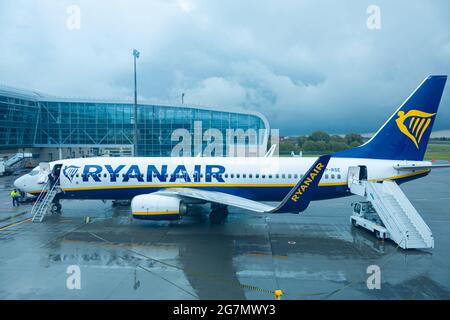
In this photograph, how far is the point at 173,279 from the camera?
11.6m

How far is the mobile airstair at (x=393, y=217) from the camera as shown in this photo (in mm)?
15258

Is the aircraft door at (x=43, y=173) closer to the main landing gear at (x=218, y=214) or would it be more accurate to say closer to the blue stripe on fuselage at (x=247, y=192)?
the blue stripe on fuselage at (x=247, y=192)

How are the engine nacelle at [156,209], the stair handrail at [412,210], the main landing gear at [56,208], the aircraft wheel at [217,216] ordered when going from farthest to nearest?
1. the main landing gear at [56,208]
2. the aircraft wheel at [217,216]
3. the engine nacelle at [156,209]
4. the stair handrail at [412,210]

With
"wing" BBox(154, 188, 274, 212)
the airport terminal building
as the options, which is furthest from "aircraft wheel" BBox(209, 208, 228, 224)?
the airport terminal building

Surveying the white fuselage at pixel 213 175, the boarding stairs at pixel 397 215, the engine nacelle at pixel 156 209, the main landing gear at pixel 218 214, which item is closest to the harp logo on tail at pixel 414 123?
the white fuselage at pixel 213 175

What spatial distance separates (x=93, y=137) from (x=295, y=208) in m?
49.7

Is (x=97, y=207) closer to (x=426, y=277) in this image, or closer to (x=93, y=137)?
(x=426, y=277)

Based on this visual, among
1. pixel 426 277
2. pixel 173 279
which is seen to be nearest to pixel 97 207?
pixel 173 279

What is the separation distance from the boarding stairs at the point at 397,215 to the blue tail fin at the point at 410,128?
217 cm

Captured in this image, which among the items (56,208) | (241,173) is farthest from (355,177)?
(56,208)

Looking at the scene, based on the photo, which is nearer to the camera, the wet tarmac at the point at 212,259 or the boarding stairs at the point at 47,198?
the wet tarmac at the point at 212,259

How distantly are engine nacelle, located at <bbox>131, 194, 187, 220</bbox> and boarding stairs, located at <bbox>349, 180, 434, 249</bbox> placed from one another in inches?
416

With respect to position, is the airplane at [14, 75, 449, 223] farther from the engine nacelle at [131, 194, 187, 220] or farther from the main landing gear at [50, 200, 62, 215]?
the main landing gear at [50, 200, 62, 215]

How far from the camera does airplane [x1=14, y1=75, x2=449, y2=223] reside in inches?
736
